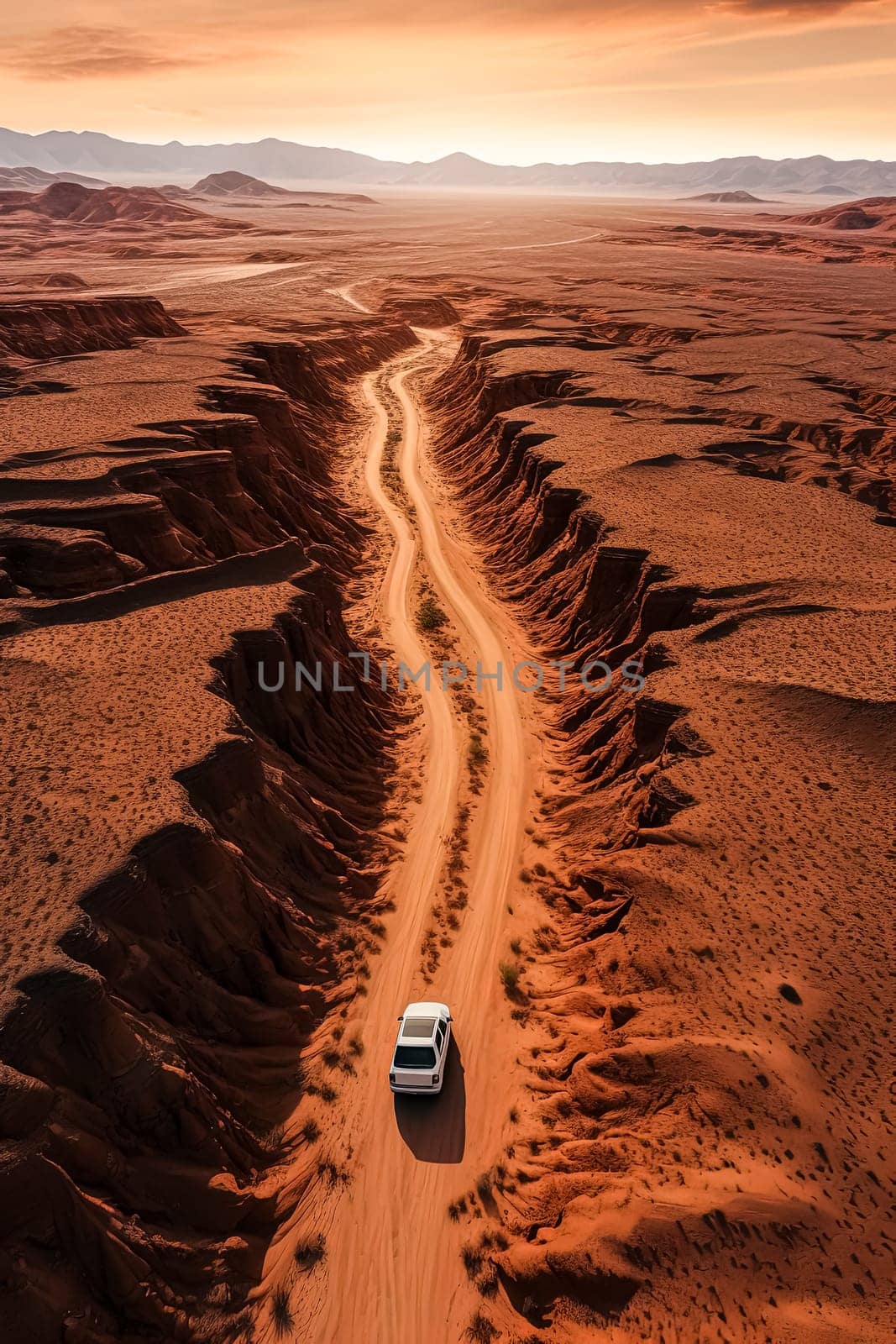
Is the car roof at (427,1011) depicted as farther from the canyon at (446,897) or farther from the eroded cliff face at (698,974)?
the eroded cliff face at (698,974)

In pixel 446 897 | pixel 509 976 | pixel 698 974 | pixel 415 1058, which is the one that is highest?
pixel 698 974

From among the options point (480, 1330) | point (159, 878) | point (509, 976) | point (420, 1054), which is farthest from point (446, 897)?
point (480, 1330)

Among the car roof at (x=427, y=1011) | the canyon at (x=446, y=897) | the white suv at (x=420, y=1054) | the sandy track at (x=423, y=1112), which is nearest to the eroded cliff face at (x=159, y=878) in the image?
the canyon at (x=446, y=897)

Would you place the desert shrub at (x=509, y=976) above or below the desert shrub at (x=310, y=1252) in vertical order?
above

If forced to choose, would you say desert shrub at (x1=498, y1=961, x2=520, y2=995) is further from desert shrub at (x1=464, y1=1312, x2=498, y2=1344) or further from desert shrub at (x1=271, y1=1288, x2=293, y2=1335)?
desert shrub at (x1=271, y1=1288, x2=293, y2=1335)

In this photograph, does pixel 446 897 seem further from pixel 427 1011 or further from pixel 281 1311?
pixel 281 1311

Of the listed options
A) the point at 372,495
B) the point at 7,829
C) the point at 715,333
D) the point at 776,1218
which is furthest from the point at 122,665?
the point at 715,333
